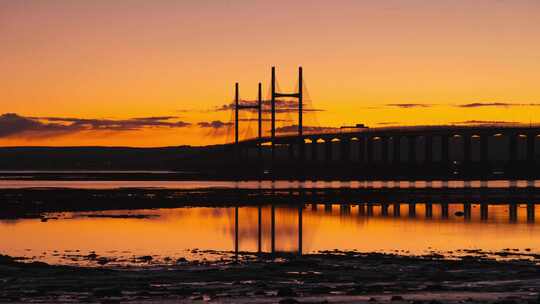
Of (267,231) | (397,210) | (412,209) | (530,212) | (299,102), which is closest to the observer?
(267,231)

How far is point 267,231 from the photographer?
3338cm

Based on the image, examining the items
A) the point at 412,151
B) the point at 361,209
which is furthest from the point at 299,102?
the point at 361,209

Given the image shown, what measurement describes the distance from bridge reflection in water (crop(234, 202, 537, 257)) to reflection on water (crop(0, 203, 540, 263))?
0.15ft

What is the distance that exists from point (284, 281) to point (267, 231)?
1504 centimetres

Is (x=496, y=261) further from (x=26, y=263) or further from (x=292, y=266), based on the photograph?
(x=26, y=263)

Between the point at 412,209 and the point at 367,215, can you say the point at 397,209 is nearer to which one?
the point at 412,209

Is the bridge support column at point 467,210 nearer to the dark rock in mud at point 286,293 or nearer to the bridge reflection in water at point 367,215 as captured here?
the bridge reflection in water at point 367,215

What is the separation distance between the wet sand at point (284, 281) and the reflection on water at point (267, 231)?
10.2 feet

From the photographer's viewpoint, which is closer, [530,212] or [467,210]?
[530,212]

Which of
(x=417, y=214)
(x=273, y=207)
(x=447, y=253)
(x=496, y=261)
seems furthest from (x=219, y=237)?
(x=273, y=207)

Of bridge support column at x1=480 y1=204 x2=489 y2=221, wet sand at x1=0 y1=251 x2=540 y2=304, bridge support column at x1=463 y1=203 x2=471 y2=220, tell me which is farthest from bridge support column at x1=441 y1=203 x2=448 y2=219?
wet sand at x1=0 y1=251 x2=540 y2=304

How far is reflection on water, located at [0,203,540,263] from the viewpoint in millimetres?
26719

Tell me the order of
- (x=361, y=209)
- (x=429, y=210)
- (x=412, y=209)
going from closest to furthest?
(x=429, y=210) < (x=412, y=209) < (x=361, y=209)

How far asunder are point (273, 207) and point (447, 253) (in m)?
24.8
